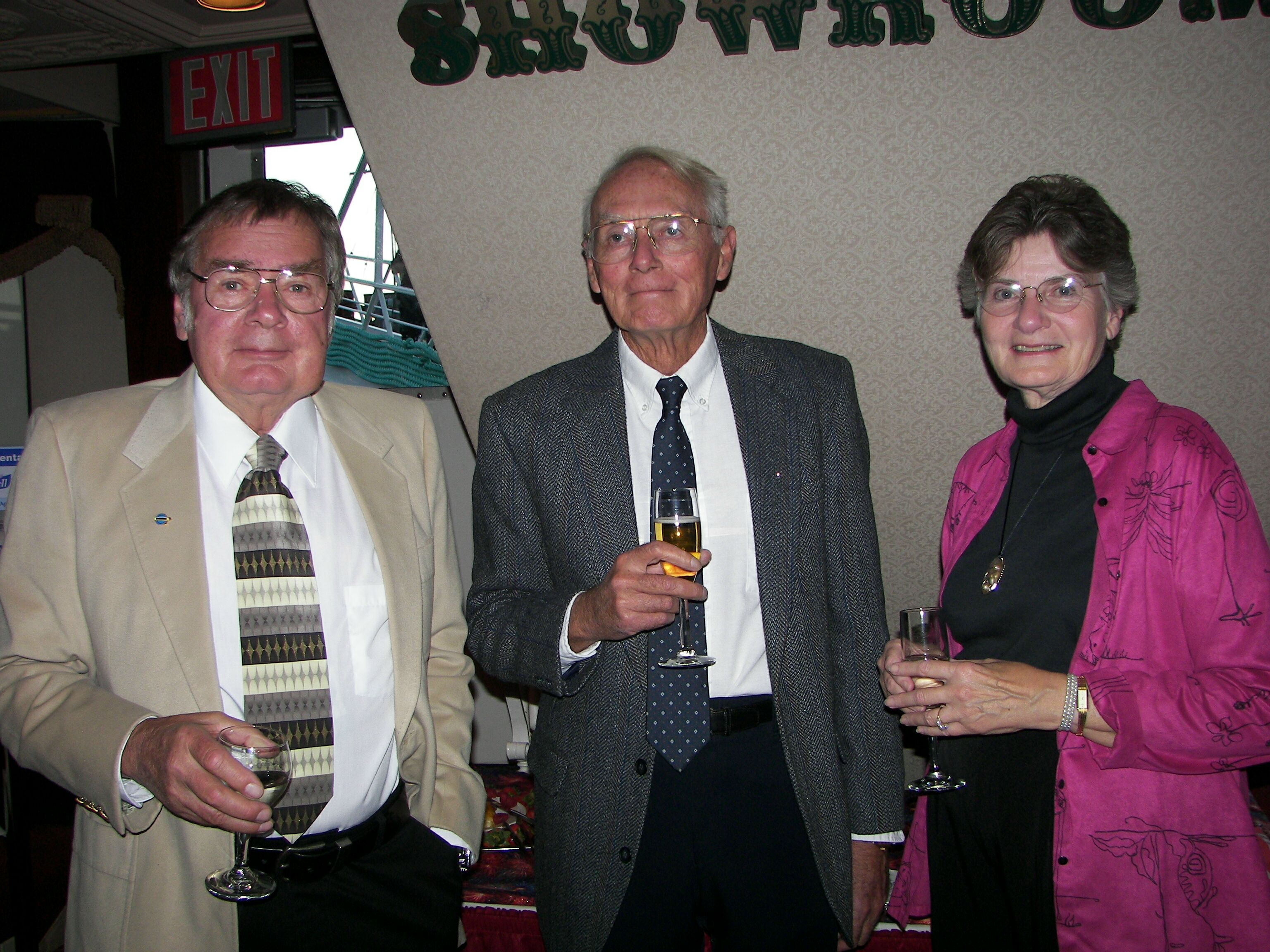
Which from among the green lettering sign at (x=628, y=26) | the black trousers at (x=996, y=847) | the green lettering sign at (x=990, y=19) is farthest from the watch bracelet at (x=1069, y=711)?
the green lettering sign at (x=628, y=26)

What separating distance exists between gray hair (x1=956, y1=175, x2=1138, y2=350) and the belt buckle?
5.71ft

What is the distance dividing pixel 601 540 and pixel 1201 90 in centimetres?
193

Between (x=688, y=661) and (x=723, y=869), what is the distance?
45 cm

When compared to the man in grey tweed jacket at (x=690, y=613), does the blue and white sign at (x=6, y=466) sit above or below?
above

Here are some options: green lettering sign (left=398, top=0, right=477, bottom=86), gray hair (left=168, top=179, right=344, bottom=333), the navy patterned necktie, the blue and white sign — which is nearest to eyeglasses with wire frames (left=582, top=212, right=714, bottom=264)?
the navy patterned necktie

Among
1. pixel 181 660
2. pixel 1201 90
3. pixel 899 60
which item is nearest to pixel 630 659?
pixel 181 660

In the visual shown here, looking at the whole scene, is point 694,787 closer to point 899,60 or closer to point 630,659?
point 630,659

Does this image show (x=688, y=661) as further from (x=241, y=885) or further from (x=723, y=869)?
(x=241, y=885)

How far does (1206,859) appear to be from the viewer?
1540mm

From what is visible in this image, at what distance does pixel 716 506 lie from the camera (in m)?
1.92

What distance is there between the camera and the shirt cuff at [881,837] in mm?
1839

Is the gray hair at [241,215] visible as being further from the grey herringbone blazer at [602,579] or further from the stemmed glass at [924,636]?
the stemmed glass at [924,636]

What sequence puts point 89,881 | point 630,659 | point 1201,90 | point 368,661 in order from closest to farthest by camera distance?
point 89,881 → point 368,661 → point 630,659 → point 1201,90

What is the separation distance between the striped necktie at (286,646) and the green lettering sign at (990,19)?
2057mm
